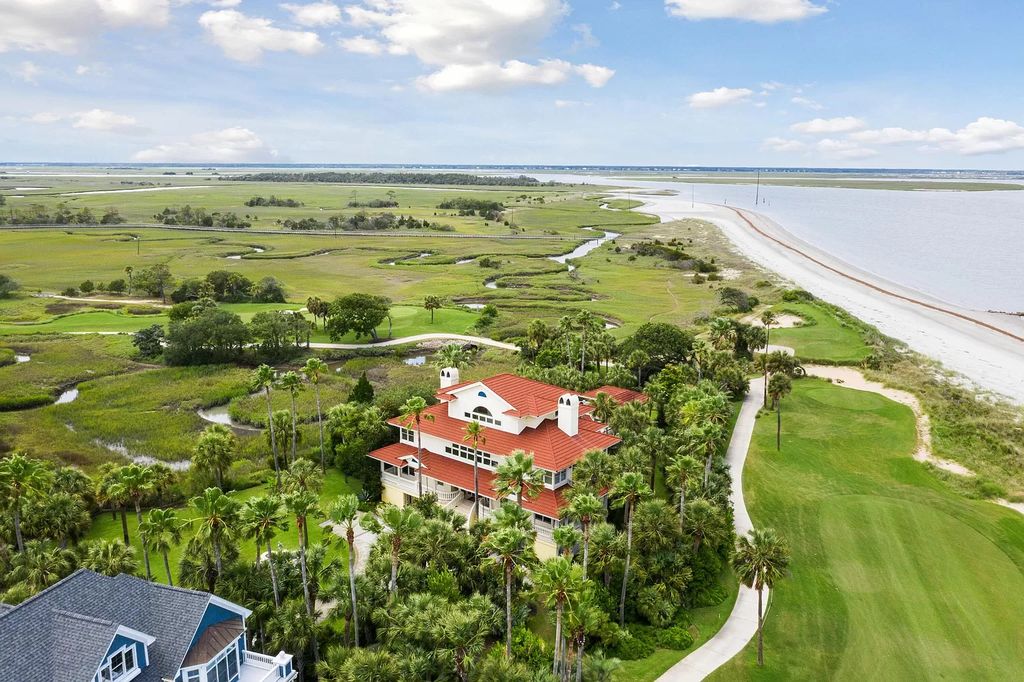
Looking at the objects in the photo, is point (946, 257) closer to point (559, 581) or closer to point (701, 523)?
point (701, 523)

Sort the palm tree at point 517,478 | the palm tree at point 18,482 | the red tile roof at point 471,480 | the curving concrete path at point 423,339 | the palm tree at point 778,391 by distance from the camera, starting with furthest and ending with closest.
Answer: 1. the curving concrete path at point 423,339
2. the palm tree at point 778,391
3. the red tile roof at point 471,480
4. the palm tree at point 18,482
5. the palm tree at point 517,478

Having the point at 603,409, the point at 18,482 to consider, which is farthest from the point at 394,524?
the point at 603,409

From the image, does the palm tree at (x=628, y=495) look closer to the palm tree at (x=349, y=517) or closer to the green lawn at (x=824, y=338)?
the palm tree at (x=349, y=517)

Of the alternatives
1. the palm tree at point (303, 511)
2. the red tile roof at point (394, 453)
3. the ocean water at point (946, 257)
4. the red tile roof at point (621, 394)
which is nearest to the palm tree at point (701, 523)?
the red tile roof at point (621, 394)

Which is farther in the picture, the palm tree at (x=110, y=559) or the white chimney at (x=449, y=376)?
the white chimney at (x=449, y=376)

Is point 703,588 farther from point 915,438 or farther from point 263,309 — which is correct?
point 263,309

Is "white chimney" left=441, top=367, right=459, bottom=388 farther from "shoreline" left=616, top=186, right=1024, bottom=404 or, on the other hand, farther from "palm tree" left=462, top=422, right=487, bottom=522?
"shoreline" left=616, top=186, right=1024, bottom=404

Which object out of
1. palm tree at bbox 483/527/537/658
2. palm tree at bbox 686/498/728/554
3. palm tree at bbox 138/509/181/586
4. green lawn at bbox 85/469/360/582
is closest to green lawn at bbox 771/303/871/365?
palm tree at bbox 686/498/728/554
